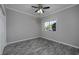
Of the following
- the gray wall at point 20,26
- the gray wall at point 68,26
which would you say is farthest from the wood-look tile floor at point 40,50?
the gray wall at point 20,26

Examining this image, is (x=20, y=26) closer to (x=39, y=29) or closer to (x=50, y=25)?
(x=39, y=29)

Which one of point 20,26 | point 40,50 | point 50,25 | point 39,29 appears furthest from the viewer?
point 39,29

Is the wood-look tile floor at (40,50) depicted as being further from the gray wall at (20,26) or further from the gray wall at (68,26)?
the gray wall at (20,26)

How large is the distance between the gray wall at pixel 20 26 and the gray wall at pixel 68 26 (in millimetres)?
2115

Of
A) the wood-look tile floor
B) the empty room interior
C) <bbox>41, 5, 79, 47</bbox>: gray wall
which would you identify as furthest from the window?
the wood-look tile floor

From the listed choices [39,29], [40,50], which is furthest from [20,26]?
[40,50]

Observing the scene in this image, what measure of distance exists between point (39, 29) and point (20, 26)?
208 cm

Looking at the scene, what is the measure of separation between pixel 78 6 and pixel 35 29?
12.8ft

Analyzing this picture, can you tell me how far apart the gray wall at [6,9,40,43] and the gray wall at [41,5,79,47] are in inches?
83.3

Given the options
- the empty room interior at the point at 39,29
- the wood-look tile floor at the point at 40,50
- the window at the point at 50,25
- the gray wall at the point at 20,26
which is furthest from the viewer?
the window at the point at 50,25

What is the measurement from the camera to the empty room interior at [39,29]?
9.29 ft

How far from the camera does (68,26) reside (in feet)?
11.4
